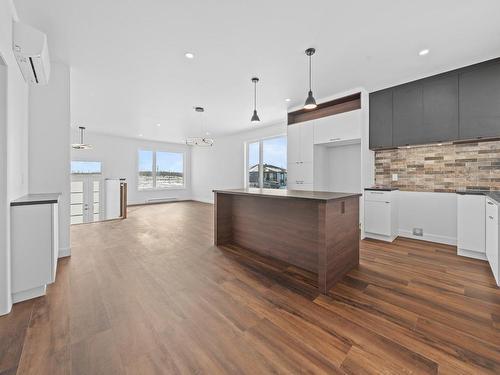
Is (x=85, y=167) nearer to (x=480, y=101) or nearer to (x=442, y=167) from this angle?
(x=442, y=167)

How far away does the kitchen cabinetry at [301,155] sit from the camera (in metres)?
4.79

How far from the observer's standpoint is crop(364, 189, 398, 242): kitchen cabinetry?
12.1ft

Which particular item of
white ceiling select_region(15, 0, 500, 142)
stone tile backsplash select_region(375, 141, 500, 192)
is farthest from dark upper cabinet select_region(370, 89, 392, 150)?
stone tile backsplash select_region(375, 141, 500, 192)

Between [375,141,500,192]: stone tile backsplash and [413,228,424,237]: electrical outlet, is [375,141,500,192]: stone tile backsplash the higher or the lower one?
the higher one

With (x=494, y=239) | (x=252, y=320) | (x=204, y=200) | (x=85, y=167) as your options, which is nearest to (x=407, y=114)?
(x=494, y=239)

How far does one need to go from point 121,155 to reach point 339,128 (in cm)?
806

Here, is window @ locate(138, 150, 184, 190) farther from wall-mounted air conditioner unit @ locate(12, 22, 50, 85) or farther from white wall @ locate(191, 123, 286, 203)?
wall-mounted air conditioner unit @ locate(12, 22, 50, 85)

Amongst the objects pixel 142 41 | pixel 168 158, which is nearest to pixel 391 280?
pixel 142 41

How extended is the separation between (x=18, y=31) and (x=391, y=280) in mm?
4424

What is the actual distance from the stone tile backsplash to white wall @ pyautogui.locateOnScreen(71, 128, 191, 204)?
27.7ft

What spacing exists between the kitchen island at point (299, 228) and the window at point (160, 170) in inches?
270

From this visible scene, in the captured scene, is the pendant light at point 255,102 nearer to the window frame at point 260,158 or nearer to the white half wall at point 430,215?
the window frame at point 260,158

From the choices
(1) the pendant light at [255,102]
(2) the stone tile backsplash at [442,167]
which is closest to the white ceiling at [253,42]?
(1) the pendant light at [255,102]

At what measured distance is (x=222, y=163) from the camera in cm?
885
